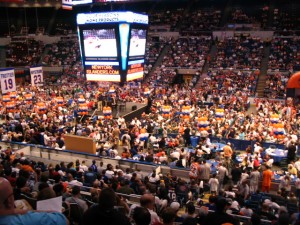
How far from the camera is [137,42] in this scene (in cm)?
2319

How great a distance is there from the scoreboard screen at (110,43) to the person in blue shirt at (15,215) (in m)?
19.3

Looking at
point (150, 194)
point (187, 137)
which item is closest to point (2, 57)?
point (187, 137)

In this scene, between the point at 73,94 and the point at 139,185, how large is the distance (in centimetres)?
2467

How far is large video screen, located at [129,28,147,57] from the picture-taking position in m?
22.2

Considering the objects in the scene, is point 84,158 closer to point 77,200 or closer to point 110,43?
point 77,200

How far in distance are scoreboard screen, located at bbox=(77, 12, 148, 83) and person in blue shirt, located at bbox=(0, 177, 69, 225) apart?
1929 centimetres

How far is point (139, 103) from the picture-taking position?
94.4 ft

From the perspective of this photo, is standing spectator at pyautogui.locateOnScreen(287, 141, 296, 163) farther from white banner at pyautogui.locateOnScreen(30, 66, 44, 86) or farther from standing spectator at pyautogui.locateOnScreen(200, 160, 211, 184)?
white banner at pyautogui.locateOnScreen(30, 66, 44, 86)

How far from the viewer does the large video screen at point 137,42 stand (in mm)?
22203

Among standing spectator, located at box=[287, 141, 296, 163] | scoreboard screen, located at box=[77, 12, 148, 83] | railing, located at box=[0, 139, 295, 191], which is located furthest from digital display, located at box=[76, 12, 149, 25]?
standing spectator, located at box=[287, 141, 296, 163]

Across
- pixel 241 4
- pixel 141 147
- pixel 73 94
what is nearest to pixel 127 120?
pixel 141 147

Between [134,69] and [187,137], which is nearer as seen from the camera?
[187,137]

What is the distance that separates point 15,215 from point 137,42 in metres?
21.4

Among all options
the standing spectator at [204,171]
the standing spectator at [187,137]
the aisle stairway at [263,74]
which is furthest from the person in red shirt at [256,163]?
the aisle stairway at [263,74]
